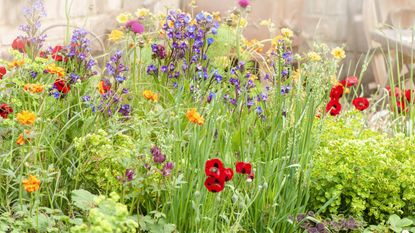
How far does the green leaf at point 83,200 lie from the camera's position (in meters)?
3.01

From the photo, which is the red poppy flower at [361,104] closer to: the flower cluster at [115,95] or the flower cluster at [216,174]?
the flower cluster at [115,95]

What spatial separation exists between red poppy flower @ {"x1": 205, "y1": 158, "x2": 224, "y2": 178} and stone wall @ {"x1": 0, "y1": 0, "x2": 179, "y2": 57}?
7.53 feet

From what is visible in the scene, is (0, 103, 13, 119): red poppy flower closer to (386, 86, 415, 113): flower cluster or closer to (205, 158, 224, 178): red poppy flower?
(205, 158, 224, 178): red poppy flower

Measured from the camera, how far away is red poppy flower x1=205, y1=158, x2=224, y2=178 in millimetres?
2852

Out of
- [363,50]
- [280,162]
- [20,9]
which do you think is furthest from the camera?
[363,50]

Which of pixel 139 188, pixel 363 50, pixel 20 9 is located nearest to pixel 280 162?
pixel 139 188

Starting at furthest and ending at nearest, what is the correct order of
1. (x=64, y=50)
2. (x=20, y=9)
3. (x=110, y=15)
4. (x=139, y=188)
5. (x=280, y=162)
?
(x=110, y=15) → (x=20, y=9) → (x=64, y=50) → (x=280, y=162) → (x=139, y=188)

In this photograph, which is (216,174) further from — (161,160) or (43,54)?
(43,54)

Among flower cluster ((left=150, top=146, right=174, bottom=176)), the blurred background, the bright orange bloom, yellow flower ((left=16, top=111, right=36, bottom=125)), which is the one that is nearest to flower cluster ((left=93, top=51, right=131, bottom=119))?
the bright orange bloom

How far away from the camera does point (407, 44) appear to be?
6758 millimetres

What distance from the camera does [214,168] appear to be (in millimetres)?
2863

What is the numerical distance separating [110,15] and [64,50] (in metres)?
2.52

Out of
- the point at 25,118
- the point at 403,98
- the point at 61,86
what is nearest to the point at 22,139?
the point at 25,118

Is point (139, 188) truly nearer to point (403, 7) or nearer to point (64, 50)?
point (64, 50)
